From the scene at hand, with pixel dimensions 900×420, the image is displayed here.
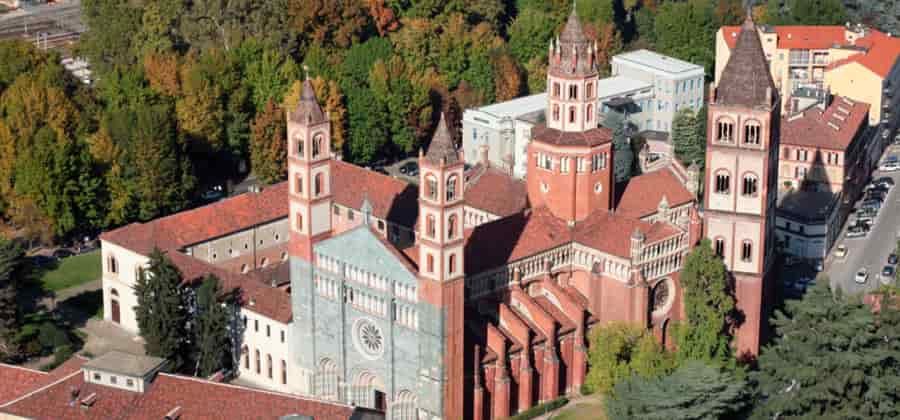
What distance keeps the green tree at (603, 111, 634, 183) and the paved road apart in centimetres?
1872

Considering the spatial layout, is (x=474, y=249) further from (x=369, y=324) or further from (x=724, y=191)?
(x=724, y=191)

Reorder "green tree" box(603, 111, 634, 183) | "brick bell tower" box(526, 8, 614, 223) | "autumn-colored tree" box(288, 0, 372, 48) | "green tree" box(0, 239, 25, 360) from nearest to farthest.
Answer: "brick bell tower" box(526, 8, 614, 223) → "green tree" box(0, 239, 25, 360) → "green tree" box(603, 111, 634, 183) → "autumn-colored tree" box(288, 0, 372, 48)

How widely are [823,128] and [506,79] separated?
34.5 m

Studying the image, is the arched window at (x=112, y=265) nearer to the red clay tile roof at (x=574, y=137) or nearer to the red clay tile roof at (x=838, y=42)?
the red clay tile roof at (x=574, y=137)

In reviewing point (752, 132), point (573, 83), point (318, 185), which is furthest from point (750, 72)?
point (318, 185)

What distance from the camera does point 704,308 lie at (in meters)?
106

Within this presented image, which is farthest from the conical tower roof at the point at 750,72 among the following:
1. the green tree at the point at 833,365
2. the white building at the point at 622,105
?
the white building at the point at 622,105

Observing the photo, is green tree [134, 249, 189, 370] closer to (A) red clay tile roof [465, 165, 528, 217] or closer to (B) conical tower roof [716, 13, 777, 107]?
(A) red clay tile roof [465, 165, 528, 217]

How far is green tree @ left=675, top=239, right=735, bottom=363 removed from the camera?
4154 inches

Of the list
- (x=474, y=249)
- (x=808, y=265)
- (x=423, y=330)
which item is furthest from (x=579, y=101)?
(x=808, y=265)

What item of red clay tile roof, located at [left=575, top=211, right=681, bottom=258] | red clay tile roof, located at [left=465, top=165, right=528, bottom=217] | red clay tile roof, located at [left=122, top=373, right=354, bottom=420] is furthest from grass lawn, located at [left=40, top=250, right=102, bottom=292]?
red clay tile roof, located at [left=575, top=211, right=681, bottom=258]

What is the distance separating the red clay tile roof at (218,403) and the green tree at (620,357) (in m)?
18.1

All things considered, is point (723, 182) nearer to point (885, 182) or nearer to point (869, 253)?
point (869, 253)

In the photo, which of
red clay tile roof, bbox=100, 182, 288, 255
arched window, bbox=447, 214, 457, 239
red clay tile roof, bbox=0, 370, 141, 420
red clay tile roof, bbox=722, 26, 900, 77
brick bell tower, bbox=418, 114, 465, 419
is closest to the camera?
red clay tile roof, bbox=0, 370, 141, 420
